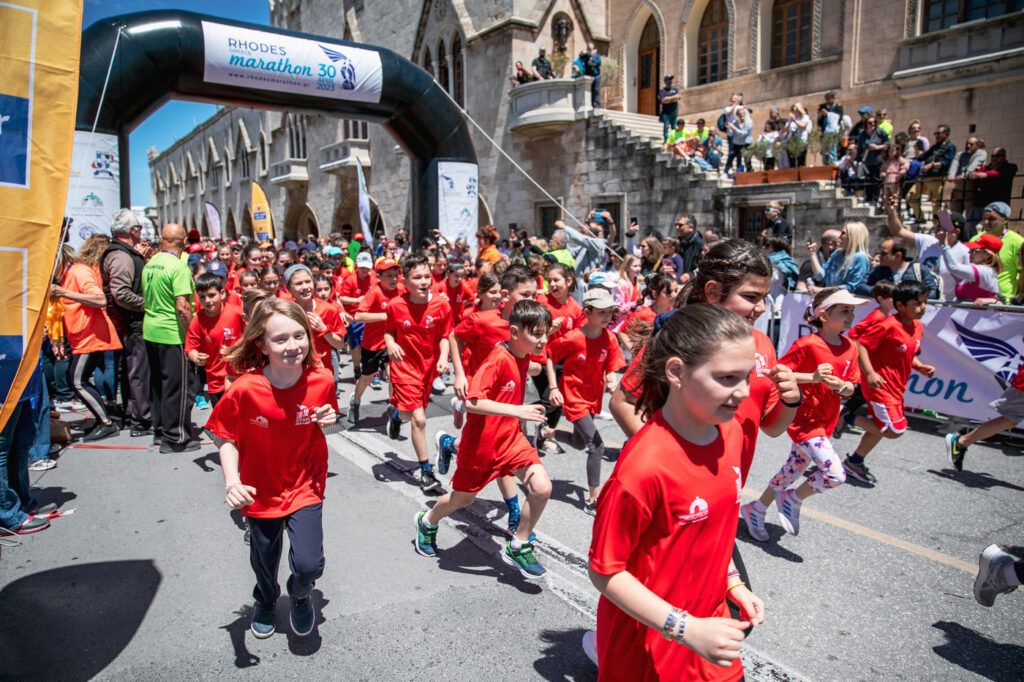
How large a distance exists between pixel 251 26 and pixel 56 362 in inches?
292

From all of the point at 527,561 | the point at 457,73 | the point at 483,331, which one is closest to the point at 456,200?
the point at 483,331

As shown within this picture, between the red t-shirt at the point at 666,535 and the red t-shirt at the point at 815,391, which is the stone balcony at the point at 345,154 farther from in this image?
the red t-shirt at the point at 666,535

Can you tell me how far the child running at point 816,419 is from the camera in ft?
13.5

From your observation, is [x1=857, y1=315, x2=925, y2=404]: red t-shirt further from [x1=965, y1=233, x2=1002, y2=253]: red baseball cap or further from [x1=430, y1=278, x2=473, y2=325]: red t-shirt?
[x1=430, y1=278, x2=473, y2=325]: red t-shirt

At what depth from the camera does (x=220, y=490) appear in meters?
5.24

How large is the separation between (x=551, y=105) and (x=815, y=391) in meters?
14.4

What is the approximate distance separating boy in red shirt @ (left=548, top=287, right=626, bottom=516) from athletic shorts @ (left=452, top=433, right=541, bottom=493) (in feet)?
3.49

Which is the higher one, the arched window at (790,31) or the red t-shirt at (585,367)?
the arched window at (790,31)

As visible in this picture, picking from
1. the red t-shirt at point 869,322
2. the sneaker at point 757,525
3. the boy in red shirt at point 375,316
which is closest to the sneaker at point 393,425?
the boy in red shirt at point 375,316

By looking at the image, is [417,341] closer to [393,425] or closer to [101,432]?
[393,425]

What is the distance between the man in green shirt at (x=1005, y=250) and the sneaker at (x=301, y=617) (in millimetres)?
8146

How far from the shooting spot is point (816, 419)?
13.9 feet

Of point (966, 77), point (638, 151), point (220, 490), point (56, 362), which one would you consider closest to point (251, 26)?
point (56, 362)

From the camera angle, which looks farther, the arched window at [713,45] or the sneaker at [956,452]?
the arched window at [713,45]
